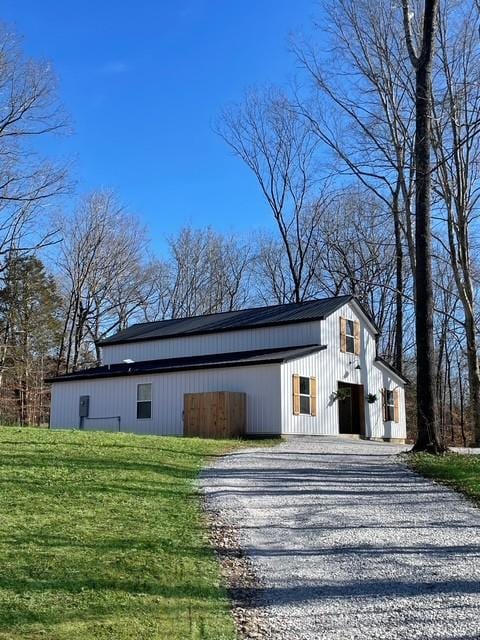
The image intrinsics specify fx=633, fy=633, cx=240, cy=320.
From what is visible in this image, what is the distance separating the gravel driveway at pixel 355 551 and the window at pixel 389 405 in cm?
1709

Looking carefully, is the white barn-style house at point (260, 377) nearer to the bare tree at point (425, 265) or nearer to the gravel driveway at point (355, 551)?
the bare tree at point (425, 265)

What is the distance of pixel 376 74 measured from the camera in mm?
20219

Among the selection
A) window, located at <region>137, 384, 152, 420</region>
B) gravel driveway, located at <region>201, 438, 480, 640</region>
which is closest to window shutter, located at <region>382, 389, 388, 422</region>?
window, located at <region>137, 384, 152, 420</region>

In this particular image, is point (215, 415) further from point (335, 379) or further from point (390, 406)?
point (390, 406)

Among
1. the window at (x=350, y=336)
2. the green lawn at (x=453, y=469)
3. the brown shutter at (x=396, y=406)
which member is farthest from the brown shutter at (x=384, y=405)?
the green lawn at (x=453, y=469)

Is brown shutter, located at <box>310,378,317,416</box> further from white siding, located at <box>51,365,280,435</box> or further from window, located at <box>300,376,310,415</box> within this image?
white siding, located at <box>51,365,280,435</box>

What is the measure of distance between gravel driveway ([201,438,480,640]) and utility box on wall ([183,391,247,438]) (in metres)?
10.1

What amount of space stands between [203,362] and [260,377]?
3320mm

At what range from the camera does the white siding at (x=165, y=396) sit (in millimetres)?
21016

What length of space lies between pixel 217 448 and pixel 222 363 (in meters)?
7.73

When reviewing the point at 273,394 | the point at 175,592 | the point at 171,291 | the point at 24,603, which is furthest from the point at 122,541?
the point at 171,291

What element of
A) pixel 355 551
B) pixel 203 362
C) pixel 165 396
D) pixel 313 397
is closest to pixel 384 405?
pixel 313 397

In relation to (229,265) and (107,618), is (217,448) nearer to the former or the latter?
(107,618)

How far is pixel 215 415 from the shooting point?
20734 millimetres
